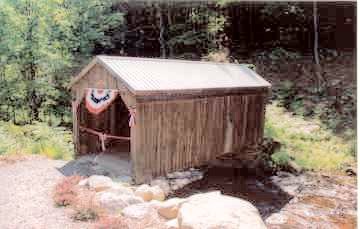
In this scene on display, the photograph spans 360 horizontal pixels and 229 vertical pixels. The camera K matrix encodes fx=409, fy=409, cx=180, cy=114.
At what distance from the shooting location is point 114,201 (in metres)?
8.72

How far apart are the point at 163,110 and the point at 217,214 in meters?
4.54

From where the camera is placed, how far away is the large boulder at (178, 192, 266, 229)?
752cm

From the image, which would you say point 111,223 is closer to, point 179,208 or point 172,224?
point 172,224

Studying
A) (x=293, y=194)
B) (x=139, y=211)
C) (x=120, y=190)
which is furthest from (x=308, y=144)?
(x=139, y=211)

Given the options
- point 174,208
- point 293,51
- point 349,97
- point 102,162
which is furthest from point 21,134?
point 293,51

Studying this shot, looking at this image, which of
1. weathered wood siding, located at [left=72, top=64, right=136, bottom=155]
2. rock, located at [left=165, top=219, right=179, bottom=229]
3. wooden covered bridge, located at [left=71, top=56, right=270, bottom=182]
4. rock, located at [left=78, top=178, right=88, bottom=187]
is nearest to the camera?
rock, located at [left=165, top=219, right=179, bottom=229]

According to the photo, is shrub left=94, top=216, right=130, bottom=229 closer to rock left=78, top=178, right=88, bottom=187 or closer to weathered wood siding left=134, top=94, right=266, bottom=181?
rock left=78, top=178, right=88, bottom=187

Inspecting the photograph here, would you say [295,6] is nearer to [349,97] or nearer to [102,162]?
[349,97]

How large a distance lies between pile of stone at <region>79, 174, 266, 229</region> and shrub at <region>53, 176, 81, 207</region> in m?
0.49

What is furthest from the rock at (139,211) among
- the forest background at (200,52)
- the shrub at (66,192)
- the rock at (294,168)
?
the rock at (294,168)

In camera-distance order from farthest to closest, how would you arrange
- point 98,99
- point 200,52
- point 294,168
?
1. point 200,52
2. point 294,168
3. point 98,99

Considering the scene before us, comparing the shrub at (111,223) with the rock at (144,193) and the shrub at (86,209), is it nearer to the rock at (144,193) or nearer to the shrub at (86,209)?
the shrub at (86,209)

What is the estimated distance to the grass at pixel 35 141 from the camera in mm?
13820

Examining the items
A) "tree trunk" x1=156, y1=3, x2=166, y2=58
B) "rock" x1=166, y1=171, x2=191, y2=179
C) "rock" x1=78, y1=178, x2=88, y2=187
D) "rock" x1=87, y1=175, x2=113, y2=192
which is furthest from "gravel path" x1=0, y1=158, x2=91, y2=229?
"tree trunk" x1=156, y1=3, x2=166, y2=58
